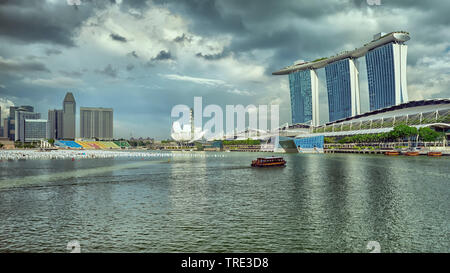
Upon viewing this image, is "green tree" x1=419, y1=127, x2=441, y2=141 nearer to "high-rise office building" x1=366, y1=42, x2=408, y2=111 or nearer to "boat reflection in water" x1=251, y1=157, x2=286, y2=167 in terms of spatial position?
"boat reflection in water" x1=251, y1=157, x2=286, y2=167

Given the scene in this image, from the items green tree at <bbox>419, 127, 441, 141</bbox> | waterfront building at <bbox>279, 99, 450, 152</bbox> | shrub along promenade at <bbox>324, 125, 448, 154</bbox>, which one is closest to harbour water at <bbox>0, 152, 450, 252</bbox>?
green tree at <bbox>419, 127, 441, 141</bbox>

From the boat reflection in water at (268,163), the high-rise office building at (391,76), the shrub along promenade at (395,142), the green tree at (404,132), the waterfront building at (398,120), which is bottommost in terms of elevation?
the boat reflection in water at (268,163)

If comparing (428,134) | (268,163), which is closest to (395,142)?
(428,134)

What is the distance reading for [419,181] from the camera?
38.9 meters

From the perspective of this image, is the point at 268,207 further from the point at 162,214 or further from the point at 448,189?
the point at 448,189

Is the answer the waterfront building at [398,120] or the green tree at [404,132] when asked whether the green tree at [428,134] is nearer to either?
the green tree at [404,132]

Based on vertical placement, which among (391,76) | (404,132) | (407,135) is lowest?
(407,135)

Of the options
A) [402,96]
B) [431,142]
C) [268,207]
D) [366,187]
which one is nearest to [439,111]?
[431,142]

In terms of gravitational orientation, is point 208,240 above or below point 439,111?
below

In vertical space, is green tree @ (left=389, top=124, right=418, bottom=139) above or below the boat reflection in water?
above

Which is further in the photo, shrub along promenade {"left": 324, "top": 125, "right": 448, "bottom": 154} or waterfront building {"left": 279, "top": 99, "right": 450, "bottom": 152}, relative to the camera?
waterfront building {"left": 279, "top": 99, "right": 450, "bottom": 152}

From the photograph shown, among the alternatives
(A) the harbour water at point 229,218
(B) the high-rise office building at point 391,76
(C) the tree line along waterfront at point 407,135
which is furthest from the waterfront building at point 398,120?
(A) the harbour water at point 229,218

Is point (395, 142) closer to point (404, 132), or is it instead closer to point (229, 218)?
point (404, 132)
